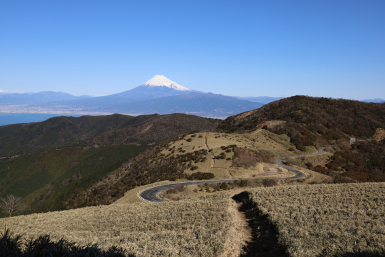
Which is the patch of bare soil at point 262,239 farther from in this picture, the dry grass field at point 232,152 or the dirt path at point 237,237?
the dry grass field at point 232,152

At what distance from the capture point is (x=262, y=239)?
476 inches

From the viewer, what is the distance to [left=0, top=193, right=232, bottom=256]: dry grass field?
416 inches

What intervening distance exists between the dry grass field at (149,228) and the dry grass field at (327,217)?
10.7ft

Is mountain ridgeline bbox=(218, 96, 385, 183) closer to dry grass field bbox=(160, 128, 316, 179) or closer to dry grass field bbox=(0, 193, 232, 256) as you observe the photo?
dry grass field bbox=(160, 128, 316, 179)

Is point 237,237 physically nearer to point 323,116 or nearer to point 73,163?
point 323,116

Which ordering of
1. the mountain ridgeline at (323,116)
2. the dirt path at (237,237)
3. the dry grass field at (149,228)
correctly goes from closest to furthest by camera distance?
the dry grass field at (149,228) < the dirt path at (237,237) < the mountain ridgeline at (323,116)

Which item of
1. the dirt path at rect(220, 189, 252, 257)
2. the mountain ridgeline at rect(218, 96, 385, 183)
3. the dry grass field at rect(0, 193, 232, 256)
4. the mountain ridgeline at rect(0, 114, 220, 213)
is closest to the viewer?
the dry grass field at rect(0, 193, 232, 256)

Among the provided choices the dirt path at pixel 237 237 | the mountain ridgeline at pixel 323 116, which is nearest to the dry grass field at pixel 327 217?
the dirt path at pixel 237 237

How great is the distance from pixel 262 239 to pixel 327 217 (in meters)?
4.60

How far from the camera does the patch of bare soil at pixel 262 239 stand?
10.6 m

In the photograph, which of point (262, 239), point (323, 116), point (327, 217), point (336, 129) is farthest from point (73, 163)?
point (327, 217)

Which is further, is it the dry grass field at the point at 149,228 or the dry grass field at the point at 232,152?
the dry grass field at the point at 232,152

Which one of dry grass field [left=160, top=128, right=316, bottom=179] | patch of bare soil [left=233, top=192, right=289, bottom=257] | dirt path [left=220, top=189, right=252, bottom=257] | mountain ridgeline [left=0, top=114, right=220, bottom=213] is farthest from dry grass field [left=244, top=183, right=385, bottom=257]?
mountain ridgeline [left=0, top=114, right=220, bottom=213]

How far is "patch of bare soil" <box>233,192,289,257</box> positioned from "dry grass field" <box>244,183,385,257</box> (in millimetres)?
390
